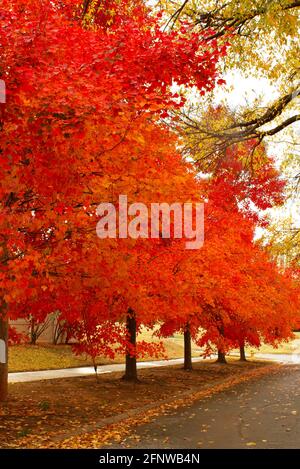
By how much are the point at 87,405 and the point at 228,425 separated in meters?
3.68

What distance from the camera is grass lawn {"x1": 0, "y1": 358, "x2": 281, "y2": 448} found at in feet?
29.5

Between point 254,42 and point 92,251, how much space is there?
484cm

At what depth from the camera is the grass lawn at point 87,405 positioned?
8.98 m

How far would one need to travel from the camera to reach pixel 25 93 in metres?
6.77

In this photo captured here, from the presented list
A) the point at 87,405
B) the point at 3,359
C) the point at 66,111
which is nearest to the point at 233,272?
the point at 87,405

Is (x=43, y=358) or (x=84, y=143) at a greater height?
(x=84, y=143)

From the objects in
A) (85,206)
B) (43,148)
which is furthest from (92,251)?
(43,148)

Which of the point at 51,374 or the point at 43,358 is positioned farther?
A: the point at 43,358

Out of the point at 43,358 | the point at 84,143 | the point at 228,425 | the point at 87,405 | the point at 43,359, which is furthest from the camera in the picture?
the point at 43,358

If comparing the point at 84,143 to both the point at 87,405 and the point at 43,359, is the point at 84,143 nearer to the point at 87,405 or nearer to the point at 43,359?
the point at 87,405

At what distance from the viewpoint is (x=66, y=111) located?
665 cm

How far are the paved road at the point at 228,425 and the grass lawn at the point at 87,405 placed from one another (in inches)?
21.6

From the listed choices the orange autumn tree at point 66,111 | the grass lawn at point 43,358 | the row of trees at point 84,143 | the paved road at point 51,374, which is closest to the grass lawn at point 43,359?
the grass lawn at point 43,358

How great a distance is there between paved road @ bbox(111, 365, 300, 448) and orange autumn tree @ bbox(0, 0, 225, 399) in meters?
3.24
